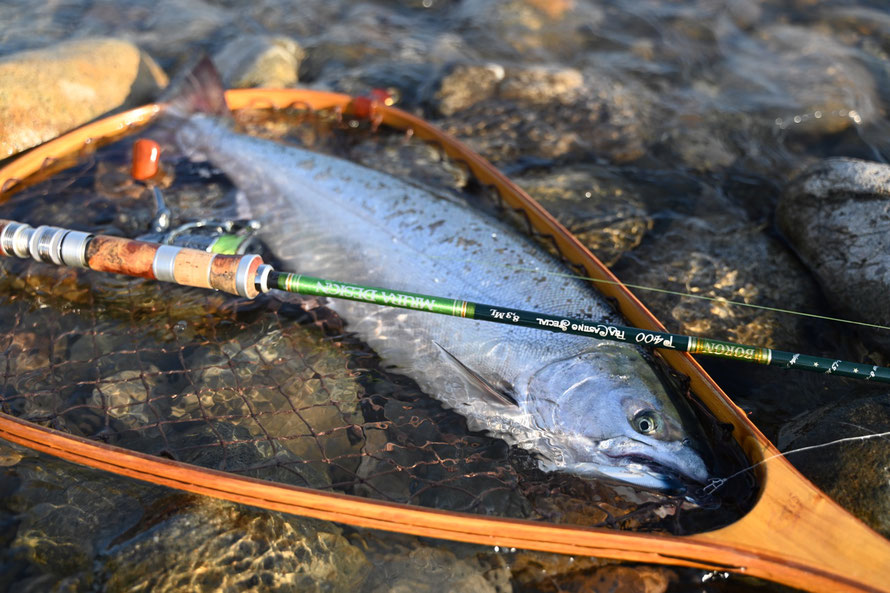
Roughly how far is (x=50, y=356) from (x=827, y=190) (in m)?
5.26

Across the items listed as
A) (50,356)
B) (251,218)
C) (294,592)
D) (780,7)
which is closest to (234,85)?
(251,218)

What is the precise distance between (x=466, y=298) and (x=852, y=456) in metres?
2.11

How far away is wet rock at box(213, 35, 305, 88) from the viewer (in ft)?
21.2

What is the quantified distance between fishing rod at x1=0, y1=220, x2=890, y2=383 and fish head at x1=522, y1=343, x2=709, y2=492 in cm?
30

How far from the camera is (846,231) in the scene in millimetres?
4176

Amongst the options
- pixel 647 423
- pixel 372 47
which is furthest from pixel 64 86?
pixel 647 423

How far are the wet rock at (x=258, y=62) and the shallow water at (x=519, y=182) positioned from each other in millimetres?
261

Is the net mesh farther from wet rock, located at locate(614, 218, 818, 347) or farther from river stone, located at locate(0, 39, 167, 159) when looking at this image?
wet rock, located at locate(614, 218, 818, 347)

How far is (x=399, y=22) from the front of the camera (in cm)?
834

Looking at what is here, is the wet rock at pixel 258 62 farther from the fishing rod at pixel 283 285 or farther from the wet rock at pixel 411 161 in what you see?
the fishing rod at pixel 283 285

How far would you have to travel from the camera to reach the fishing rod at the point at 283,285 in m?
2.85

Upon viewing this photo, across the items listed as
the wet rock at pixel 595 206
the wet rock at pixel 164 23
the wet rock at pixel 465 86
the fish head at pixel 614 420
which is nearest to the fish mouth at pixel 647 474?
the fish head at pixel 614 420

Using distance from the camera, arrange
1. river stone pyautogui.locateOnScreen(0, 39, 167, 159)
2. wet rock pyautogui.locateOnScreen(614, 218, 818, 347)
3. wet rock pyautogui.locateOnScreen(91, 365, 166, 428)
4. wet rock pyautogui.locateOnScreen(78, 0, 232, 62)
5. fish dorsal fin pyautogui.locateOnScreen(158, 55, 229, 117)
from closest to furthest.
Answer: wet rock pyautogui.locateOnScreen(91, 365, 166, 428) → wet rock pyautogui.locateOnScreen(614, 218, 818, 347) → river stone pyautogui.locateOnScreen(0, 39, 167, 159) → fish dorsal fin pyautogui.locateOnScreen(158, 55, 229, 117) → wet rock pyautogui.locateOnScreen(78, 0, 232, 62)

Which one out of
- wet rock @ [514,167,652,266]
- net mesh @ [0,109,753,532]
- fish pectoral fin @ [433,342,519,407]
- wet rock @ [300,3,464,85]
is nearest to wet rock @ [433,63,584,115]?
wet rock @ [300,3,464,85]
